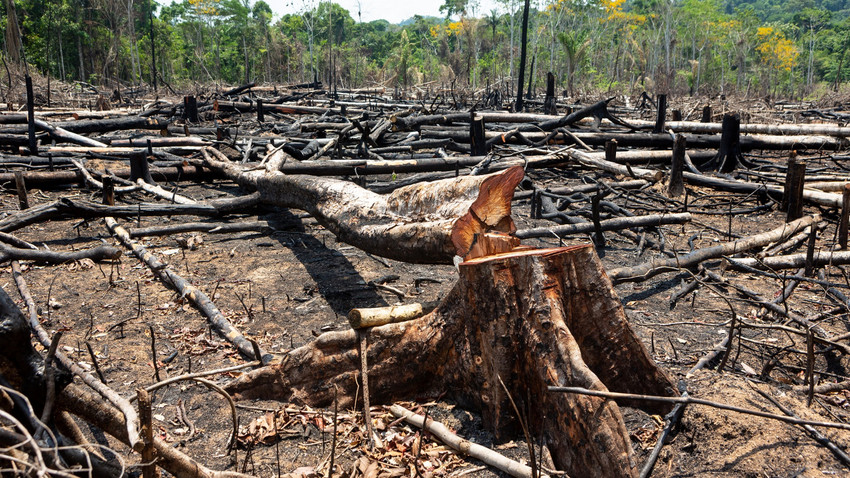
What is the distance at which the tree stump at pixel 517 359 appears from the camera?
8.26ft

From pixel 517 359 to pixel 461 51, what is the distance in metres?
53.9

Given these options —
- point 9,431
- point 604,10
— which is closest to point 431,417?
point 9,431

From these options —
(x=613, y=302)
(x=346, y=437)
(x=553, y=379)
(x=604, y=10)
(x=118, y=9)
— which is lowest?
(x=346, y=437)

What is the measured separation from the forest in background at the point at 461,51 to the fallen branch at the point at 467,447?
83.1ft

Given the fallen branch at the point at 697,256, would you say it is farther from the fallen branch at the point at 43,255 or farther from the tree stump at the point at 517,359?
the fallen branch at the point at 43,255

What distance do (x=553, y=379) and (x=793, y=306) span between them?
10.7 ft

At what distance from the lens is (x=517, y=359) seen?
2.81 m

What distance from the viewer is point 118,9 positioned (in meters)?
38.6

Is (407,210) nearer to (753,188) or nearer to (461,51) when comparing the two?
(753,188)

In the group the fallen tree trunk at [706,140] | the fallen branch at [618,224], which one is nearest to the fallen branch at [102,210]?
the fallen branch at [618,224]

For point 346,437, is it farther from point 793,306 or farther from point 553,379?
point 793,306

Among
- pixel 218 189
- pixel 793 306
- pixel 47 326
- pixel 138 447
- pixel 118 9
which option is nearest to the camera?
pixel 138 447

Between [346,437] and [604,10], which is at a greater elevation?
[604,10]

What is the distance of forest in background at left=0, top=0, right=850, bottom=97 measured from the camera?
3594 centimetres
